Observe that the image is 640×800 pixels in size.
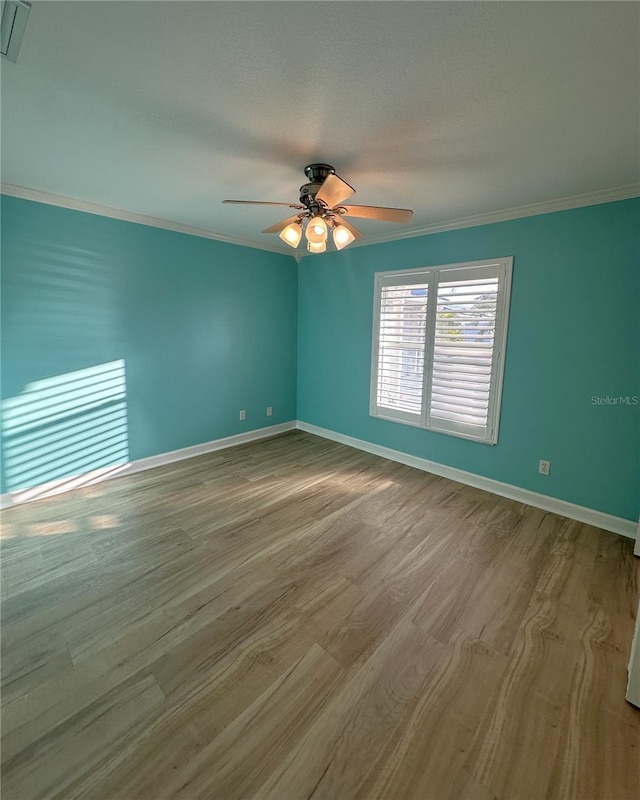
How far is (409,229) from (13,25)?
3.00 m

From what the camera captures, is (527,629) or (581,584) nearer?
(527,629)

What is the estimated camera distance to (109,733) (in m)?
1.26

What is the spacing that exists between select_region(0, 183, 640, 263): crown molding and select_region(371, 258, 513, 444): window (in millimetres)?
361

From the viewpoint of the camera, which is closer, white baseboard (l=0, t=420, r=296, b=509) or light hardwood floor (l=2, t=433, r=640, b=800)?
light hardwood floor (l=2, t=433, r=640, b=800)

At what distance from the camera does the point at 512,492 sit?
3.09 metres

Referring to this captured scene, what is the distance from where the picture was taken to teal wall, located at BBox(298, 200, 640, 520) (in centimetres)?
248

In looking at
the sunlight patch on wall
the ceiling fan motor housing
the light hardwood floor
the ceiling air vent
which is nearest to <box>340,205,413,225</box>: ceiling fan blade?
the ceiling fan motor housing

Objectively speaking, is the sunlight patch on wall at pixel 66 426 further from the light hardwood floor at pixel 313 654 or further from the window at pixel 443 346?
the window at pixel 443 346

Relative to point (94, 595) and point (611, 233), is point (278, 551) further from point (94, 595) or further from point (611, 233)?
point (611, 233)

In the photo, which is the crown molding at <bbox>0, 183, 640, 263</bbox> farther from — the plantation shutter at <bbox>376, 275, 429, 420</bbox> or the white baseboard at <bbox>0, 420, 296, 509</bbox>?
the white baseboard at <bbox>0, 420, 296, 509</bbox>

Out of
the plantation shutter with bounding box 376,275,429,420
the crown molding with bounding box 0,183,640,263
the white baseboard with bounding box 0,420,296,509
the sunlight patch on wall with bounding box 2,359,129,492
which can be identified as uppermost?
the crown molding with bounding box 0,183,640,263

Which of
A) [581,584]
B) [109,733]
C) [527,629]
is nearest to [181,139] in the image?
[109,733]

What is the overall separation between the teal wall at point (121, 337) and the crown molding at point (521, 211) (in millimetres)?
1689

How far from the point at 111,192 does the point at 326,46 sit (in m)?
2.22
